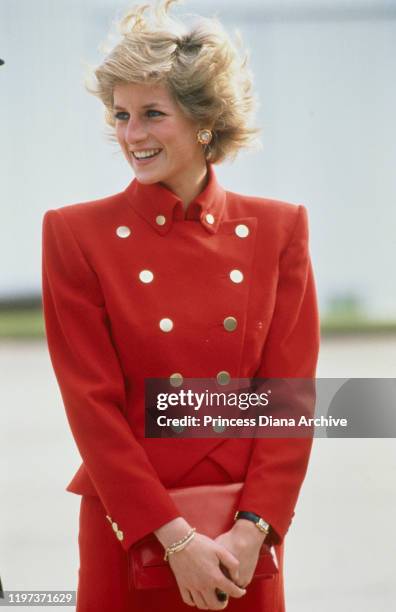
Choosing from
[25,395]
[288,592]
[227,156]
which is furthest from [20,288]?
[227,156]

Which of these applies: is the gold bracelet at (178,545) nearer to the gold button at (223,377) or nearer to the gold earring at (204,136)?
the gold button at (223,377)

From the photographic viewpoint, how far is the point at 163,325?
77.7 inches

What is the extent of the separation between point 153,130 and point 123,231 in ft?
0.73

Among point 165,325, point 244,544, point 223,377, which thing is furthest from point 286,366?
point 244,544

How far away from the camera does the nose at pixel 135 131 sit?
197 centimetres

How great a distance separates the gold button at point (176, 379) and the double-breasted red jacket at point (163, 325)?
0.01 m

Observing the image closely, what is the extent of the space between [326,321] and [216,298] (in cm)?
557

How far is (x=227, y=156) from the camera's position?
2.16 m

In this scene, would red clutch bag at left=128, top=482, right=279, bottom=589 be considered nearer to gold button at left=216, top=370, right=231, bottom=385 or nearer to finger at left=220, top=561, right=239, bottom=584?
finger at left=220, top=561, right=239, bottom=584

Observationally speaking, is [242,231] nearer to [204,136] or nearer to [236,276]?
[236,276]

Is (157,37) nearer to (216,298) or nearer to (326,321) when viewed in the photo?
(216,298)

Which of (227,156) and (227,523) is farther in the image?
(227,156)

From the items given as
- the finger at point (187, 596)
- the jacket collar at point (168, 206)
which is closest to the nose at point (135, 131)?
the jacket collar at point (168, 206)

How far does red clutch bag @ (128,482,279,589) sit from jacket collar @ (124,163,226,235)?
1.76ft
